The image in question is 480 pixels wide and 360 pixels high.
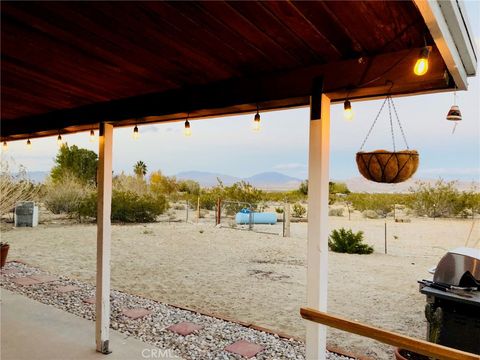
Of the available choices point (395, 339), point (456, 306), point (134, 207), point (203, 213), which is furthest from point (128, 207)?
point (395, 339)

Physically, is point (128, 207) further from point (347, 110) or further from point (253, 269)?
point (347, 110)

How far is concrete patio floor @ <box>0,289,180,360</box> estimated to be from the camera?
9.23 ft

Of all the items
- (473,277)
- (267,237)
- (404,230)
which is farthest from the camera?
(404,230)

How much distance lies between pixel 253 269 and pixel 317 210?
4.58 m

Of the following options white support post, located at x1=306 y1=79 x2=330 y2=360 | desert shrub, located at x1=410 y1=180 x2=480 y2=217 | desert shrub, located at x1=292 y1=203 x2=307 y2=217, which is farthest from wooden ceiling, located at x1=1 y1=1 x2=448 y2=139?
desert shrub, located at x1=410 y1=180 x2=480 y2=217

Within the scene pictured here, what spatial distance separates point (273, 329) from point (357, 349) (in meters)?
0.81

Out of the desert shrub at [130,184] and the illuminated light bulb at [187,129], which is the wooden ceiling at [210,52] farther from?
the desert shrub at [130,184]

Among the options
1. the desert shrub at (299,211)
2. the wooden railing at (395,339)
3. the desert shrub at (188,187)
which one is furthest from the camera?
the desert shrub at (188,187)

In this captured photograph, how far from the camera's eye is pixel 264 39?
1.62 m

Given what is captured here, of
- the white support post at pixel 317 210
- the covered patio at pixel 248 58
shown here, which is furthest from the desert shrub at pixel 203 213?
the white support post at pixel 317 210

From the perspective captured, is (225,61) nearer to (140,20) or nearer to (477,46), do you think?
(140,20)

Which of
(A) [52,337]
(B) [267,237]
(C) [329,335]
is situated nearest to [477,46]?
(C) [329,335]

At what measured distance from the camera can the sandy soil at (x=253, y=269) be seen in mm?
4164

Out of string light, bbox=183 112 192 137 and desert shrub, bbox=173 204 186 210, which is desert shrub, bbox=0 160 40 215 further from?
desert shrub, bbox=173 204 186 210
